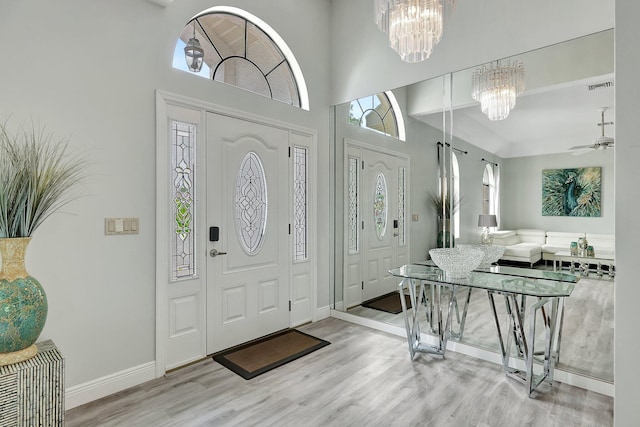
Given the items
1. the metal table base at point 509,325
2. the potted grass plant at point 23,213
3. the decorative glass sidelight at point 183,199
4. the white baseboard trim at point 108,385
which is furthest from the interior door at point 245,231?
the metal table base at point 509,325

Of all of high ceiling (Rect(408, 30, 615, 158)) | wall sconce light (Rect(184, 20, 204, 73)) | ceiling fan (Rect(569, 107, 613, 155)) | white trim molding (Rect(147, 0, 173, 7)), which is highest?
white trim molding (Rect(147, 0, 173, 7))

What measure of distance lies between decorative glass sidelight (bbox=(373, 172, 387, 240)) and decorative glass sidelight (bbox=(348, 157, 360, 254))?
0.84 ft

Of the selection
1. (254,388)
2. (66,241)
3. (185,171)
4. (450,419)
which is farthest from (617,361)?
(66,241)

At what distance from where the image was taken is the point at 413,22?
1.99 m

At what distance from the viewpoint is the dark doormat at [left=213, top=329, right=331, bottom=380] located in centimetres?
277

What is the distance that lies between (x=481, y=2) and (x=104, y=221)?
355 cm

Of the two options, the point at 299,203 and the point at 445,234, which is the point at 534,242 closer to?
the point at 445,234

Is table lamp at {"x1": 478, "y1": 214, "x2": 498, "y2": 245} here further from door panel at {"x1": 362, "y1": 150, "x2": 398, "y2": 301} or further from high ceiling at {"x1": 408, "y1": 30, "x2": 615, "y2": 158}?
door panel at {"x1": 362, "y1": 150, "x2": 398, "y2": 301}

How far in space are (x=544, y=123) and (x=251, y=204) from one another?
2641 millimetres

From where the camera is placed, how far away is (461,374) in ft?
8.71

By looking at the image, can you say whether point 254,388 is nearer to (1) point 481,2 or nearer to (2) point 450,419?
(2) point 450,419

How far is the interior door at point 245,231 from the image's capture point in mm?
2994

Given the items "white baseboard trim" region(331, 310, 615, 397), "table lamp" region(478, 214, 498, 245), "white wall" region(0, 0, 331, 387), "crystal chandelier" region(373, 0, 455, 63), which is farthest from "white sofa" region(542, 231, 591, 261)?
"white wall" region(0, 0, 331, 387)

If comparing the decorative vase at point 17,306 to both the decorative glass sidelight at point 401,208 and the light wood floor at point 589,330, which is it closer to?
the decorative glass sidelight at point 401,208
